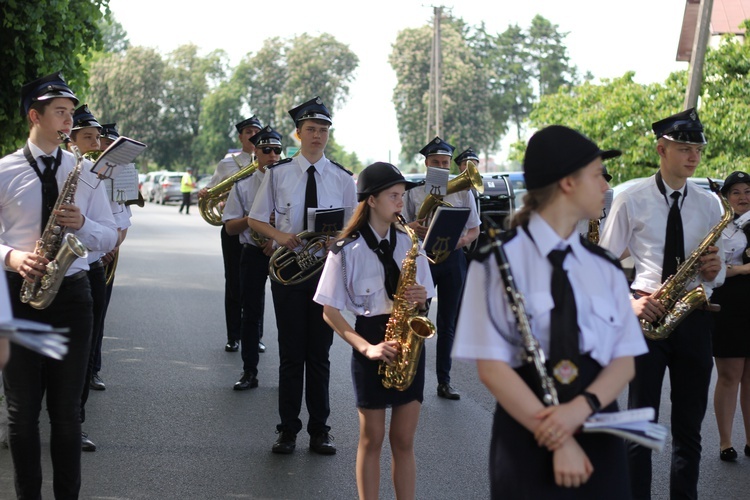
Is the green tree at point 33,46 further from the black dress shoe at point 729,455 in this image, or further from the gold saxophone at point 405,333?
the black dress shoe at point 729,455

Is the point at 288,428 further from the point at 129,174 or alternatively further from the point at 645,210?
the point at 645,210

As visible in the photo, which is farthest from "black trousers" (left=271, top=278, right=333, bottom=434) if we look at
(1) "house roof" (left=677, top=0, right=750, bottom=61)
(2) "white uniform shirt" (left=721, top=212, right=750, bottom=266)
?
(1) "house roof" (left=677, top=0, right=750, bottom=61)

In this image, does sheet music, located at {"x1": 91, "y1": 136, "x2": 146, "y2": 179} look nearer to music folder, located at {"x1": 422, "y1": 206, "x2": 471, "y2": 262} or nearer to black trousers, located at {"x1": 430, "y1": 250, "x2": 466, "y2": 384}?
music folder, located at {"x1": 422, "y1": 206, "x2": 471, "y2": 262}

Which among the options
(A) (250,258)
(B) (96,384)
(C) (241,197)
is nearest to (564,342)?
(A) (250,258)

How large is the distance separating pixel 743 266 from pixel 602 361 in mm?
4448

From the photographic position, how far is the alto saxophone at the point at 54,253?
16.8 ft

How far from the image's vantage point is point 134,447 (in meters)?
7.35

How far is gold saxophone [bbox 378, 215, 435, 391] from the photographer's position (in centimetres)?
529

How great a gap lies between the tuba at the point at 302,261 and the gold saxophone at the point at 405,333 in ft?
6.20

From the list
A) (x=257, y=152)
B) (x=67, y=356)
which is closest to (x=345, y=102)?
(x=257, y=152)

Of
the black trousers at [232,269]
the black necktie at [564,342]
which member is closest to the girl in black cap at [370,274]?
the black necktie at [564,342]

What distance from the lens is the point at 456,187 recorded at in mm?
9070

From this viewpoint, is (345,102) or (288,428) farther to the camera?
(345,102)

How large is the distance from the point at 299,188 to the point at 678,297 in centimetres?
294
